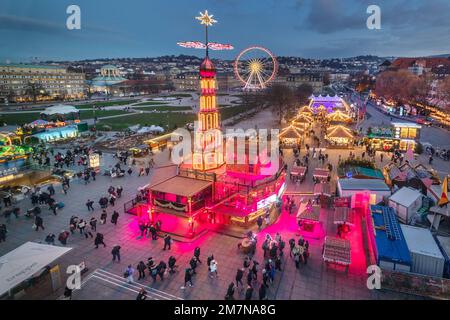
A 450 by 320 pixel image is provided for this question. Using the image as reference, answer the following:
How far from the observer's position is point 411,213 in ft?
67.6

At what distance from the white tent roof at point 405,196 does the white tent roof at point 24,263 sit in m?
21.3

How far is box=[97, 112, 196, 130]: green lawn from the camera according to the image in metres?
63.4

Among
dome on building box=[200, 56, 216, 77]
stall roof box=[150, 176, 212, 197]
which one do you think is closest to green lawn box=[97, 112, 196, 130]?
dome on building box=[200, 56, 216, 77]

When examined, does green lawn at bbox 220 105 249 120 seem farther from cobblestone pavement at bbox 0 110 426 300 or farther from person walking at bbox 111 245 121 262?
person walking at bbox 111 245 121 262

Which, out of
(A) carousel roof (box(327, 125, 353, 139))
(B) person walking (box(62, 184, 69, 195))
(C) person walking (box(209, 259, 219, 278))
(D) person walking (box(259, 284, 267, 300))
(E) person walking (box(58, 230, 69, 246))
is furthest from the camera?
(A) carousel roof (box(327, 125, 353, 139))

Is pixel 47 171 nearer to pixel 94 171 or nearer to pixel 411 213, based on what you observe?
pixel 94 171

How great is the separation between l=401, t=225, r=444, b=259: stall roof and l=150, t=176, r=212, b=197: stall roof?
12.4 meters

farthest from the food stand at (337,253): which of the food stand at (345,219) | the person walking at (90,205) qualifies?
the person walking at (90,205)

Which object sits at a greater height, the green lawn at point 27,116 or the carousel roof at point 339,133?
the green lawn at point 27,116

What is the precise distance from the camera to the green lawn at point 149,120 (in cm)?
6341

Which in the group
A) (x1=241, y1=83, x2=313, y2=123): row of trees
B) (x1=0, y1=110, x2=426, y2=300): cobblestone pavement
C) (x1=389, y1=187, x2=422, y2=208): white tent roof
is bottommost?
(x1=0, y1=110, x2=426, y2=300): cobblestone pavement

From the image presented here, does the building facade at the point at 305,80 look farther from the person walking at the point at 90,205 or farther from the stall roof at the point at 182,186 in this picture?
the person walking at the point at 90,205
